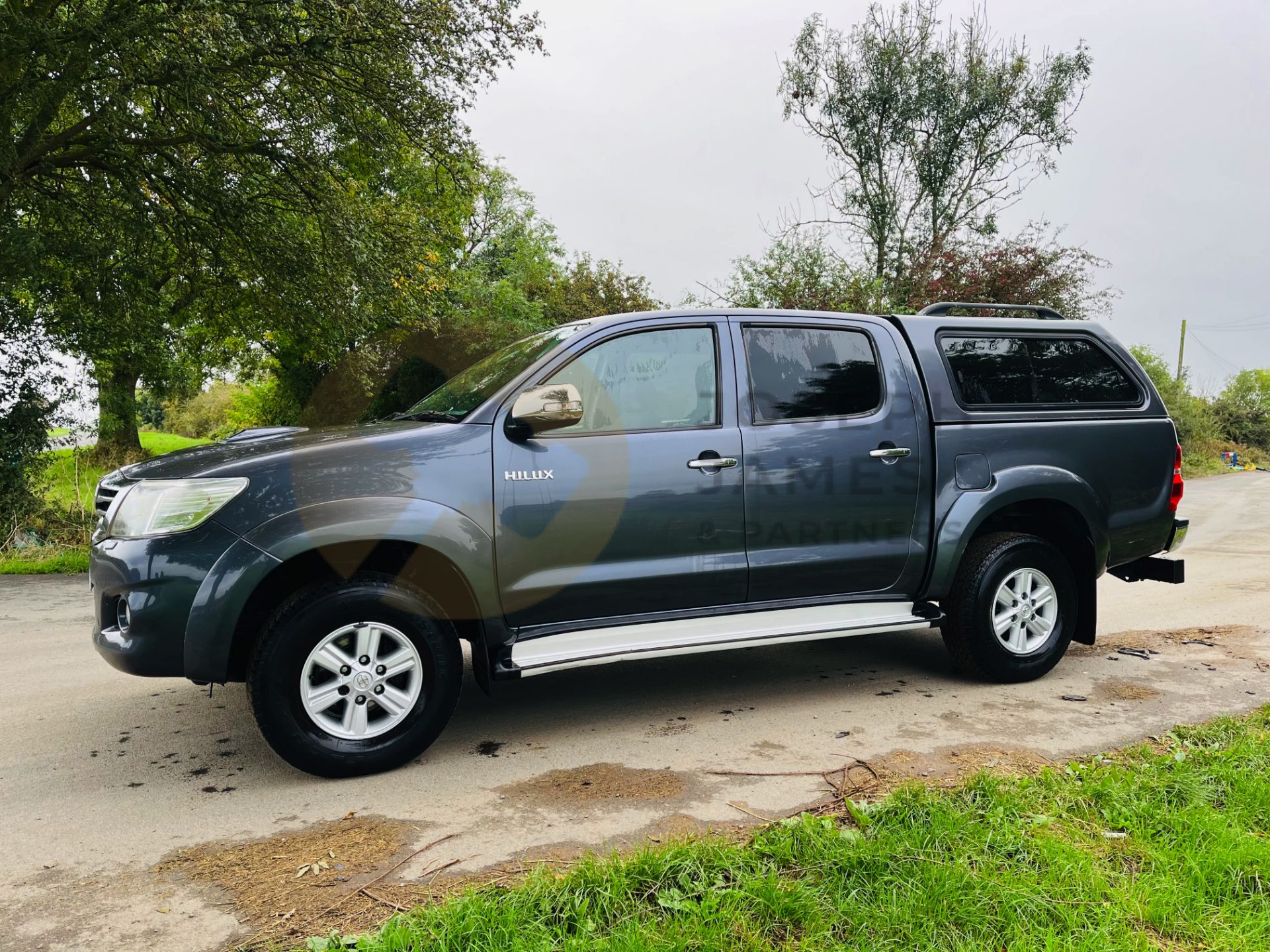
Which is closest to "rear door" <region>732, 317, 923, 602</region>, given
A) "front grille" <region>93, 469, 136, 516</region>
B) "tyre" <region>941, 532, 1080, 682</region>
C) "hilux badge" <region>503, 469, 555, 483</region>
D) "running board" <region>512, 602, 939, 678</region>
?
"running board" <region>512, 602, 939, 678</region>

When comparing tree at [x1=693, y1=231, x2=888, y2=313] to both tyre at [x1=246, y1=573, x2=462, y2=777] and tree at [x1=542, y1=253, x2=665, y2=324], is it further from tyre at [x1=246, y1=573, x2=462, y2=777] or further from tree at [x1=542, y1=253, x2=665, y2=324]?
tyre at [x1=246, y1=573, x2=462, y2=777]

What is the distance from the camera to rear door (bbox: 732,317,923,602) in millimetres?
4383

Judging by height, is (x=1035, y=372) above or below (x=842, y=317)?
below

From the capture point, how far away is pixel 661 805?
341 cm

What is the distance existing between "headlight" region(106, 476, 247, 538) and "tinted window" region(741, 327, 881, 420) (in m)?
2.45

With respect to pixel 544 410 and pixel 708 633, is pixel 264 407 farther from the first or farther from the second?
pixel 708 633

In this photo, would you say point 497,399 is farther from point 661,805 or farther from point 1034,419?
point 1034,419

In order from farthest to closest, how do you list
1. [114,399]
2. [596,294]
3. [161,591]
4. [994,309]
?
[596,294], [114,399], [994,309], [161,591]

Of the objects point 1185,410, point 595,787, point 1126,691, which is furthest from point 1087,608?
point 1185,410

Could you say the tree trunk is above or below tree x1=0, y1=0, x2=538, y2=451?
below

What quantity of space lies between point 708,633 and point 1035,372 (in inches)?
103

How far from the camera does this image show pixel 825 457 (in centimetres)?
449

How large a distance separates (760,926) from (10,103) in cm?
1215

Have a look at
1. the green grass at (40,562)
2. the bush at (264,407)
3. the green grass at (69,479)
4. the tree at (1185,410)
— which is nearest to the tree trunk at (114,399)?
the green grass at (69,479)
